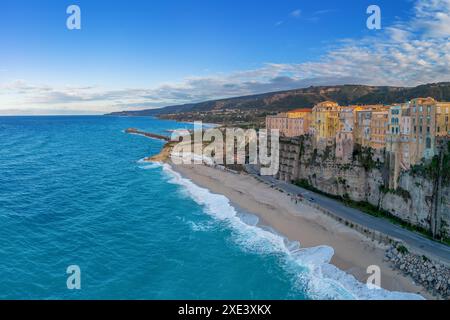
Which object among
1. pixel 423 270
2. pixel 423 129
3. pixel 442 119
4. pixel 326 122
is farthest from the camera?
pixel 326 122

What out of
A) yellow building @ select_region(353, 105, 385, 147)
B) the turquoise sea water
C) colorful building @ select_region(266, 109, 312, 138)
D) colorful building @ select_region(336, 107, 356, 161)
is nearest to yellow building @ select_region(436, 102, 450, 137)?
yellow building @ select_region(353, 105, 385, 147)

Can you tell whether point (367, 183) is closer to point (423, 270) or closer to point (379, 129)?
point (379, 129)

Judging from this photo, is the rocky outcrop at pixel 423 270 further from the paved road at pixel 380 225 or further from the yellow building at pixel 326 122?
the yellow building at pixel 326 122

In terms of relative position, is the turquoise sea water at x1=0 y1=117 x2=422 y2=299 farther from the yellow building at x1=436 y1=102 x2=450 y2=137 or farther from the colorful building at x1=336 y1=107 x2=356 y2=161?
the yellow building at x1=436 y1=102 x2=450 y2=137

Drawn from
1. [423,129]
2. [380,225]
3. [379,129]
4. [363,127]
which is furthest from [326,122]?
[380,225]
